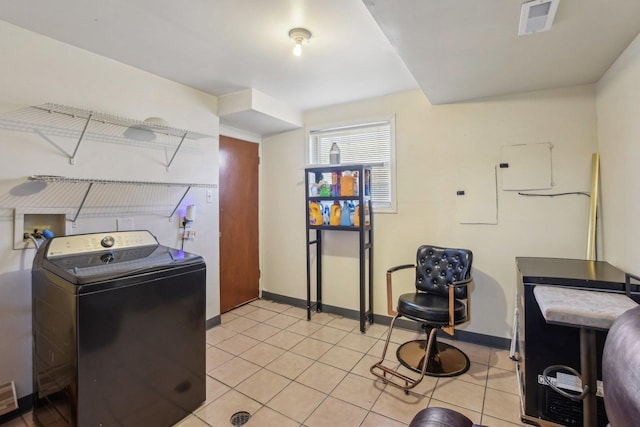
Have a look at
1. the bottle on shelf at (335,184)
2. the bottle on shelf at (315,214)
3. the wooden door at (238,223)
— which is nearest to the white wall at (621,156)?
the bottle on shelf at (335,184)

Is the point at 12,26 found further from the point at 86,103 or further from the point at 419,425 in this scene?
the point at 419,425

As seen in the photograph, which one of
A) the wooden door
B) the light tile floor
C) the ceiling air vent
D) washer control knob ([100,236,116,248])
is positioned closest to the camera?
the ceiling air vent

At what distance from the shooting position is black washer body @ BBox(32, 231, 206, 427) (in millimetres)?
1457

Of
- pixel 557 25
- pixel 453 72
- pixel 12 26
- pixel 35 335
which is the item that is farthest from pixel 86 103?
pixel 557 25

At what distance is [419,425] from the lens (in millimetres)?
1062

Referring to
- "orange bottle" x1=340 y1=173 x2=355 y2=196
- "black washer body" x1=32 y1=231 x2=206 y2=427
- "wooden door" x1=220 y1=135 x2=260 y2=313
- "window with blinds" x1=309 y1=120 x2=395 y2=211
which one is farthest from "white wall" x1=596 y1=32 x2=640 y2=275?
"wooden door" x1=220 y1=135 x2=260 y2=313

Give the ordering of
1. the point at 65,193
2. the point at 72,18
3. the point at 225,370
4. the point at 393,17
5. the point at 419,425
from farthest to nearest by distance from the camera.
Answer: the point at 225,370
the point at 65,193
the point at 72,18
the point at 393,17
the point at 419,425

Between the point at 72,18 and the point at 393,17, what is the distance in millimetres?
1920

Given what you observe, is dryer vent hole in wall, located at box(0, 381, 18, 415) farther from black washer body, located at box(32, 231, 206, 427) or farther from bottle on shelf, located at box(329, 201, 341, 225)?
bottle on shelf, located at box(329, 201, 341, 225)

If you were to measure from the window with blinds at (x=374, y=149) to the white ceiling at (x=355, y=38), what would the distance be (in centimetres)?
66

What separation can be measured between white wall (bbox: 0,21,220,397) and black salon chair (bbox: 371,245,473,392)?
2.13 m

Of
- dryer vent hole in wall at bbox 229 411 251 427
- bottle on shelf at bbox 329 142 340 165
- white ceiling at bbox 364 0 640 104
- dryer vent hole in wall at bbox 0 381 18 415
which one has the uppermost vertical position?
white ceiling at bbox 364 0 640 104

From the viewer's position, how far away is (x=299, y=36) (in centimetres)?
200

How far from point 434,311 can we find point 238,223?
8.04 feet
